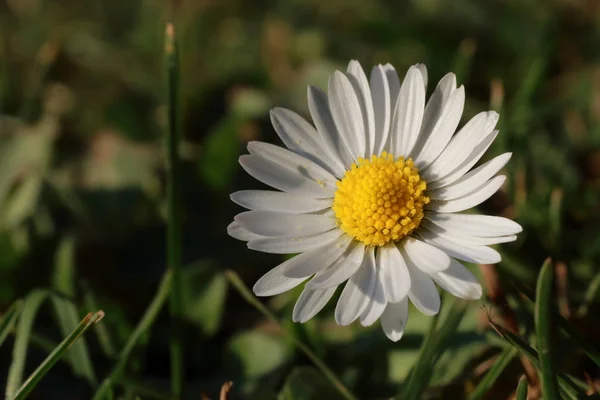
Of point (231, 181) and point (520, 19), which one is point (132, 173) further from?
point (520, 19)

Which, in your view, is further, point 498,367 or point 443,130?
point 443,130

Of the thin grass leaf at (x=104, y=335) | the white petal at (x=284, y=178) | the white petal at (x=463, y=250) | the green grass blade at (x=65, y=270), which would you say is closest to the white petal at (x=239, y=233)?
the white petal at (x=284, y=178)

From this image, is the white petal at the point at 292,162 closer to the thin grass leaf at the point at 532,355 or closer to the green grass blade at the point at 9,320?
the thin grass leaf at the point at 532,355

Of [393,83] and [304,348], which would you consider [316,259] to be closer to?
[304,348]

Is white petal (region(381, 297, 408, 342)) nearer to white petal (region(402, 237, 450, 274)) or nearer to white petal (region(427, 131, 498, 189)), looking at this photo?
white petal (region(402, 237, 450, 274))

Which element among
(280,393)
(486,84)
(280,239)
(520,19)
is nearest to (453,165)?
(280,239)

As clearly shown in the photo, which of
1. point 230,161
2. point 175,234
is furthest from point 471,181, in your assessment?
point 230,161
